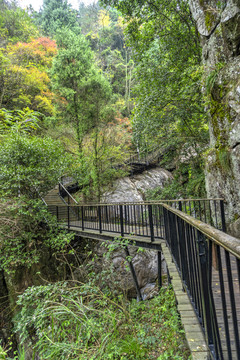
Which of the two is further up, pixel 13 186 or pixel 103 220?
pixel 13 186

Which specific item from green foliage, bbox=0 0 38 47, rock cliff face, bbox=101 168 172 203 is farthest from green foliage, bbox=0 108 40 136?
green foliage, bbox=0 0 38 47

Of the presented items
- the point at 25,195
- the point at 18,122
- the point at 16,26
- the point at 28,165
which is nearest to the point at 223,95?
the point at 28,165

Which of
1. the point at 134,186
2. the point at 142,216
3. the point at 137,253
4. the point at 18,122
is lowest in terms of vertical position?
the point at 137,253

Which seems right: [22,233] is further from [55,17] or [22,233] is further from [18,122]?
[55,17]

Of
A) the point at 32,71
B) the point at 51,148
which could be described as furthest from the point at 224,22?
the point at 32,71

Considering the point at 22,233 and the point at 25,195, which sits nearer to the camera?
the point at 22,233

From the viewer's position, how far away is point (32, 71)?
50.1 ft

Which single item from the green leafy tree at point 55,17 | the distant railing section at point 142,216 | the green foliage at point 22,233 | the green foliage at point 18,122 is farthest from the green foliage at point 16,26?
the green foliage at point 22,233

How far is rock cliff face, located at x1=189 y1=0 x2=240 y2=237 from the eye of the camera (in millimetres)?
5613

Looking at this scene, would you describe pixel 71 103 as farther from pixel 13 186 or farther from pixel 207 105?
pixel 207 105

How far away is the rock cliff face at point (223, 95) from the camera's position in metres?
5.61

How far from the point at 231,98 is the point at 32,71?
14.6 m

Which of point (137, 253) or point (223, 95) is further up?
point (223, 95)

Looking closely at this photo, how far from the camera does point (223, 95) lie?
20.3ft
